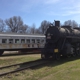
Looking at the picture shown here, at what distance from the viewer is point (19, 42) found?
23.9 metres

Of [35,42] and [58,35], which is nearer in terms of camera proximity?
[58,35]

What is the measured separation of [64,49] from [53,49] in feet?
5.04

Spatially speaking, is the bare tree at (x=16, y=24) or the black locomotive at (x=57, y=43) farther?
the bare tree at (x=16, y=24)

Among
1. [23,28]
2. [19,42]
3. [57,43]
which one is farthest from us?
[23,28]

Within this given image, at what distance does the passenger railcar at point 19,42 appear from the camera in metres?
22.5

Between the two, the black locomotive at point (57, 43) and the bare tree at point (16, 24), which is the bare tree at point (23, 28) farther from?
the black locomotive at point (57, 43)

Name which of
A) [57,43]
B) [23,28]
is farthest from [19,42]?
[23,28]

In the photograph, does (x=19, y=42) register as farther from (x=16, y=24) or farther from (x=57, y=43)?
(x=16, y=24)

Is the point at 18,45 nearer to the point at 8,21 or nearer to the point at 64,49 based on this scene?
the point at 64,49

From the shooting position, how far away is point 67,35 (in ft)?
57.6

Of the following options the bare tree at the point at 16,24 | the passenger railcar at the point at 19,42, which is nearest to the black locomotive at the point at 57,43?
the passenger railcar at the point at 19,42

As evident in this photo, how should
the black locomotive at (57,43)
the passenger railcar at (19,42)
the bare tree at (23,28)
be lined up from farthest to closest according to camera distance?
the bare tree at (23,28) → the passenger railcar at (19,42) → the black locomotive at (57,43)

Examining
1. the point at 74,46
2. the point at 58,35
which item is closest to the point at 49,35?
the point at 58,35

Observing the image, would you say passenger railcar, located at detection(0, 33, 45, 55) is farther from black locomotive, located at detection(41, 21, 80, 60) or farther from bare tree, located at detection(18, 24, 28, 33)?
bare tree, located at detection(18, 24, 28, 33)
